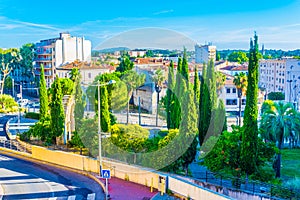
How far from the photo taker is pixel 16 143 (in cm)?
2677

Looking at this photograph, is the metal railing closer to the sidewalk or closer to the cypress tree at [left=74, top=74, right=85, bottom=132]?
the cypress tree at [left=74, top=74, right=85, bottom=132]

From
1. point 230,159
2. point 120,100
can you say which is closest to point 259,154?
point 230,159

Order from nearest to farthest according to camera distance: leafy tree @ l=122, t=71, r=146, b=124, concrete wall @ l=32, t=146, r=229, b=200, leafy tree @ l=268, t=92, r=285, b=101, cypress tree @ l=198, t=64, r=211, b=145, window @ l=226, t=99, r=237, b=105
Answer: concrete wall @ l=32, t=146, r=229, b=200 < cypress tree @ l=198, t=64, r=211, b=145 < leafy tree @ l=122, t=71, r=146, b=124 < window @ l=226, t=99, r=237, b=105 < leafy tree @ l=268, t=92, r=285, b=101

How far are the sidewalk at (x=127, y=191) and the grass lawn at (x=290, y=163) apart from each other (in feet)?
28.7

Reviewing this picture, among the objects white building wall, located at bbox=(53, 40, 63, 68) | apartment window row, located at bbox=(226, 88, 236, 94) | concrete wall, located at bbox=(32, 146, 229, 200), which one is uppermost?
white building wall, located at bbox=(53, 40, 63, 68)

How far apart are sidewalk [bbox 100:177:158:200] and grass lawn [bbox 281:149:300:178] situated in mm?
8761

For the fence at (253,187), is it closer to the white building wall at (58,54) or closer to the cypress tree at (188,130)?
the cypress tree at (188,130)

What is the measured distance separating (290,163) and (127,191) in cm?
1226

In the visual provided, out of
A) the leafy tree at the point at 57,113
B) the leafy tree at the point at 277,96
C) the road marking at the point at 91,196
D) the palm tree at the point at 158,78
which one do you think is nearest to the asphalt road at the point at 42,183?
the road marking at the point at 91,196

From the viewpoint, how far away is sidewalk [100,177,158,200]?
16750mm

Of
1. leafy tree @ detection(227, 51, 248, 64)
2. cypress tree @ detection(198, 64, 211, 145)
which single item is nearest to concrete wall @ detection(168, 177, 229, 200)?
cypress tree @ detection(198, 64, 211, 145)

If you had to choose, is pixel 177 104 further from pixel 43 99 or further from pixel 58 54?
pixel 58 54

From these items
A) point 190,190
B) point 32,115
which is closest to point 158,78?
point 32,115

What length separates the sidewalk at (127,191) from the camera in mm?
16750
